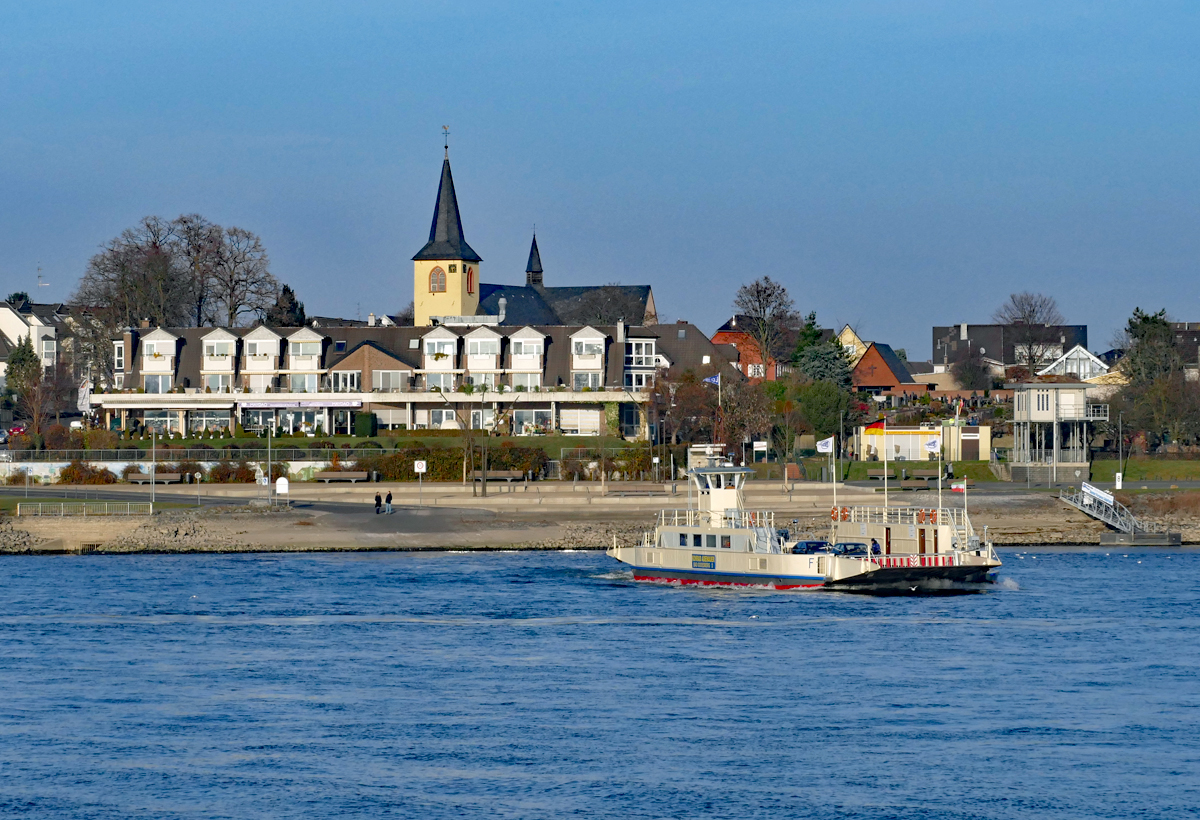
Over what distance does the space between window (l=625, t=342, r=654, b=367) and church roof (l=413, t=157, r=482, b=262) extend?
32430 millimetres

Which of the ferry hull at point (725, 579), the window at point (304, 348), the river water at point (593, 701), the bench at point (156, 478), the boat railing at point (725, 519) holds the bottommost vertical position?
the river water at point (593, 701)

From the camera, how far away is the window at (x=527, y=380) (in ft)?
359

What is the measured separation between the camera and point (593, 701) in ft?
121

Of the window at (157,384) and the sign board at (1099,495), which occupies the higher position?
the window at (157,384)

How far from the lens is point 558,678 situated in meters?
39.6

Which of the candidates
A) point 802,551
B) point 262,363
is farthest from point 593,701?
point 262,363

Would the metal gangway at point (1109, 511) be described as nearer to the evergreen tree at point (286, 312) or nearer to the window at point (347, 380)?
the window at point (347, 380)

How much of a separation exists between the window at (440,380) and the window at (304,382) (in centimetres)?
814

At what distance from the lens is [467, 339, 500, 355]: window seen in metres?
112

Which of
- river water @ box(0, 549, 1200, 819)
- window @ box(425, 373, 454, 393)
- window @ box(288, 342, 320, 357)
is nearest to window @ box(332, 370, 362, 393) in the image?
window @ box(288, 342, 320, 357)

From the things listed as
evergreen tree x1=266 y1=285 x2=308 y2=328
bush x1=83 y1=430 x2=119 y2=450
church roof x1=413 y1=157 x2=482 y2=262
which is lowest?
bush x1=83 y1=430 x2=119 y2=450

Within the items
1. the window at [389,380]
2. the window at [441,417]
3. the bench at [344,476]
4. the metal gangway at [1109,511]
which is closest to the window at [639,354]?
the window at [441,417]

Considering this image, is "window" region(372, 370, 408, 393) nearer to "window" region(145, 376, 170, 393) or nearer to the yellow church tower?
"window" region(145, 376, 170, 393)

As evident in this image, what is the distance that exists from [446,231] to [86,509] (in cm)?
7122
